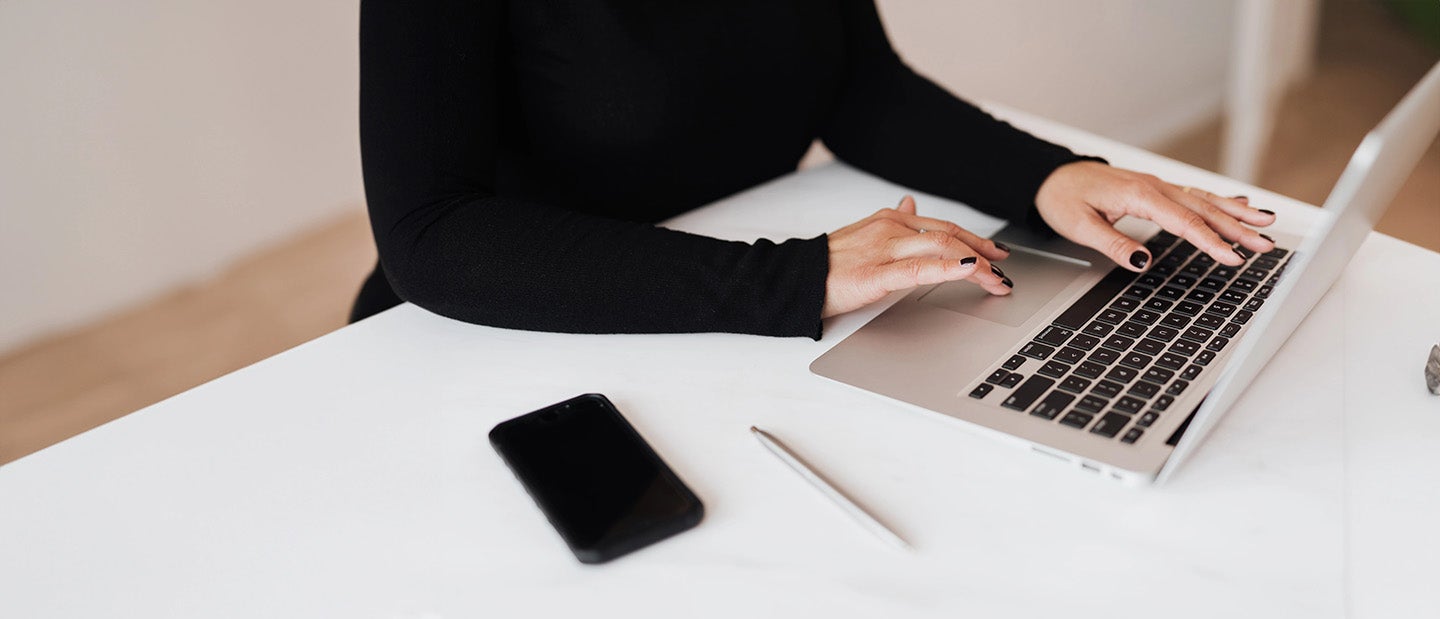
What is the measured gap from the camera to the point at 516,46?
0.93 m

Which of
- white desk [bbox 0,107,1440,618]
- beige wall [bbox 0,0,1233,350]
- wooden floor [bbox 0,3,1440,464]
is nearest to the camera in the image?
white desk [bbox 0,107,1440,618]

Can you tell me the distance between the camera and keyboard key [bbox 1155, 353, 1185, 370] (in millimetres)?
687

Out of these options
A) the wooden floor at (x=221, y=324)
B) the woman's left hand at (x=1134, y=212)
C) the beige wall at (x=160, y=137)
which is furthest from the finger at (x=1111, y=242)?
the wooden floor at (x=221, y=324)

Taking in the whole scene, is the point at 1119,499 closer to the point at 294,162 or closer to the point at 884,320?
the point at 884,320

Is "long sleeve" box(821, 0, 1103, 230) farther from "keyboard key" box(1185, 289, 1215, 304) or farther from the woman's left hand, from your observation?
"keyboard key" box(1185, 289, 1215, 304)

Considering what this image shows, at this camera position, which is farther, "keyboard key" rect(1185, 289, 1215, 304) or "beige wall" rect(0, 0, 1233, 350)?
"beige wall" rect(0, 0, 1233, 350)

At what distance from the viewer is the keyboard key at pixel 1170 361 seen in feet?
2.25

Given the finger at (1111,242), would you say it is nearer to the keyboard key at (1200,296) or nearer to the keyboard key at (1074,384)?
the keyboard key at (1200,296)

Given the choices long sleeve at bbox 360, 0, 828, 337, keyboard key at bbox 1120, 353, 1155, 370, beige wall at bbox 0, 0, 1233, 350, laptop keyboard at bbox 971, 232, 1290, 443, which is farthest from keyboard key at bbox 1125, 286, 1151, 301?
beige wall at bbox 0, 0, 1233, 350

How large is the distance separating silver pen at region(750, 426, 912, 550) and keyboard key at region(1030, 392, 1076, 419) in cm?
13

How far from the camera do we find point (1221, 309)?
76cm

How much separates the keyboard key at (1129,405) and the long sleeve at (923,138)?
32cm

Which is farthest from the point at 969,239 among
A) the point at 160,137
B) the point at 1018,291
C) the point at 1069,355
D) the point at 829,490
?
the point at 160,137

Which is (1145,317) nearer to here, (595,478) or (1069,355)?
(1069,355)
